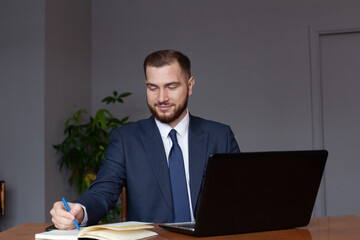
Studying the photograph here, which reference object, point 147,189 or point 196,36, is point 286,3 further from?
point 147,189

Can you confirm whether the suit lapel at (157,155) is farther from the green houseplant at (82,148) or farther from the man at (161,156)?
the green houseplant at (82,148)

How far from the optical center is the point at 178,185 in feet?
6.07

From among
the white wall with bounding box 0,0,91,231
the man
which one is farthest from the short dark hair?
the white wall with bounding box 0,0,91,231

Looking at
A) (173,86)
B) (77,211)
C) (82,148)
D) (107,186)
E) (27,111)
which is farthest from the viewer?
(82,148)

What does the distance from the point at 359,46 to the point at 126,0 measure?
217 cm

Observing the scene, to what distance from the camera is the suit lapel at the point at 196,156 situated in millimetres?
1867

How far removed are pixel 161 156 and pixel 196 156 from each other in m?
0.15

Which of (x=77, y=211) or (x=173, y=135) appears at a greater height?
(x=173, y=135)

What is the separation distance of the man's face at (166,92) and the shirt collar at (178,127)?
3 cm

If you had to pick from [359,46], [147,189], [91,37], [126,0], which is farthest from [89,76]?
[147,189]

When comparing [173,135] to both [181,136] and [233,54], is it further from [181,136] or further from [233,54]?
[233,54]

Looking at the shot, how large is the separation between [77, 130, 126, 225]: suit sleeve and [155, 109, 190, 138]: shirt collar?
0.17m

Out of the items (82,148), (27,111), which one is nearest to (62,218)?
(27,111)

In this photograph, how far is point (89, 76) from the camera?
4469 millimetres
